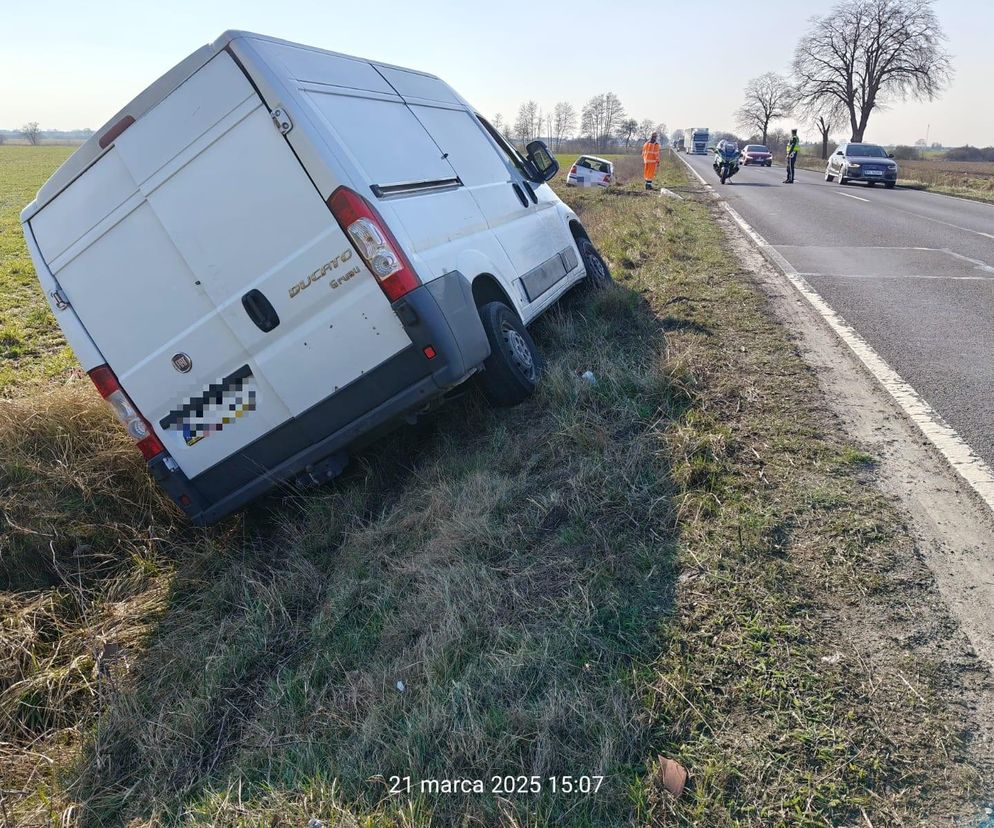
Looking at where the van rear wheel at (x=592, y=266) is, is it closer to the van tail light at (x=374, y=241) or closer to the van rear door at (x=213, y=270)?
the van tail light at (x=374, y=241)

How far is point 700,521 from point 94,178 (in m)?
3.57

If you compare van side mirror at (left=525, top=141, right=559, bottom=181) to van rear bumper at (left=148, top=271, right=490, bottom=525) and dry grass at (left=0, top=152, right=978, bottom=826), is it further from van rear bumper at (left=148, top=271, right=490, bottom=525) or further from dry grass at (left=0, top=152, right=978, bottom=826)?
van rear bumper at (left=148, top=271, right=490, bottom=525)

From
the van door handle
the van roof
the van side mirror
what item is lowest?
the van door handle

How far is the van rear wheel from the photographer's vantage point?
23.5 feet

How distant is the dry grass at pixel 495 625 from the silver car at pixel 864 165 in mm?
23537

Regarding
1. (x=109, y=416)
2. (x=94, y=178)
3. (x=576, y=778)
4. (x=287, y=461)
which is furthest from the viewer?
(x=109, y=416)

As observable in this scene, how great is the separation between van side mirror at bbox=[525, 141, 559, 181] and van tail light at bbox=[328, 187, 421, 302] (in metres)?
3.39

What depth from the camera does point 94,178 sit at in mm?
3586

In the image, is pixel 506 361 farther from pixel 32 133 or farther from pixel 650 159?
pixel 32 133

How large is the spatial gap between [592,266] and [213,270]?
457 centimetres

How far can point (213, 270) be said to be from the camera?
351cm

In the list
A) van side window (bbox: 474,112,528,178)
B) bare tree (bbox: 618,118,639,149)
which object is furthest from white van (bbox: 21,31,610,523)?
bare tree (bbox: 618,118,639,149)

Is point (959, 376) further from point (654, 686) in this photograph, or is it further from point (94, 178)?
point (94, 178)

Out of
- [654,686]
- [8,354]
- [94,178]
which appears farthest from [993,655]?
[8,354]
